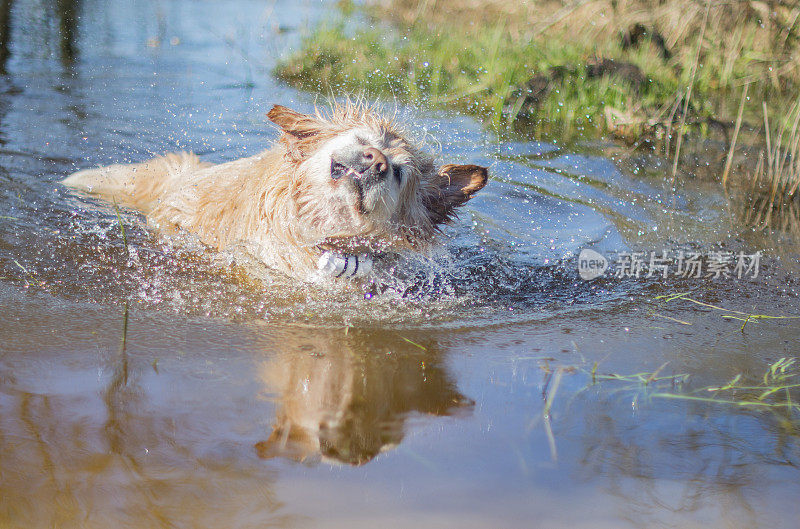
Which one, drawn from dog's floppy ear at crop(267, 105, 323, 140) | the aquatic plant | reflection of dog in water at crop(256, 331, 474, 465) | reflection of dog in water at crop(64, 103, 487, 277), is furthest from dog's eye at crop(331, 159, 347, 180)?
the aquatic plant

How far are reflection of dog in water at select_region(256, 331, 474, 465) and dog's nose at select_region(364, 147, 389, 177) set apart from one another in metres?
0.84

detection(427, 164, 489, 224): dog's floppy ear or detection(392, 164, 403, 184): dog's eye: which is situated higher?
detection(392, 164, 403, 184): dog's eye

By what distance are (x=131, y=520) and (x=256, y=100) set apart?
691 cm

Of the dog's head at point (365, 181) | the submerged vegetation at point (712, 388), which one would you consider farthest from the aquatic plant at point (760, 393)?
the dog's head at point (365, 181)

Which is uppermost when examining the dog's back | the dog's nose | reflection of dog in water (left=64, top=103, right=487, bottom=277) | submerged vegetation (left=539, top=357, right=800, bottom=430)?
the dog's nose

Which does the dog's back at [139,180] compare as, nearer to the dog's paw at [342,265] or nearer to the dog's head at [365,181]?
the dog's head at [365,181]

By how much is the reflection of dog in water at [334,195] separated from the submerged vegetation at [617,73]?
10.5 feet

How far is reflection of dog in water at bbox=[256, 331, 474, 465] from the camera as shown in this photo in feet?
8.51

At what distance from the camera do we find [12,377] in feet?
9.27

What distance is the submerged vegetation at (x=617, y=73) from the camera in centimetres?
→ 729

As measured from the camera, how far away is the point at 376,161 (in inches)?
145

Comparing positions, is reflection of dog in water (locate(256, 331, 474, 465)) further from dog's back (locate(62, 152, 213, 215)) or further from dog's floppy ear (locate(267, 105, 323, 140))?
dog's back (locate(62, 152, 213, 215))

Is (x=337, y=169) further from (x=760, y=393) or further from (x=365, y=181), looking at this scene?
(x=760, y=393)

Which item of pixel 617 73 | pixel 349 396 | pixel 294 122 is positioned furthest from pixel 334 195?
pixel 617 73
